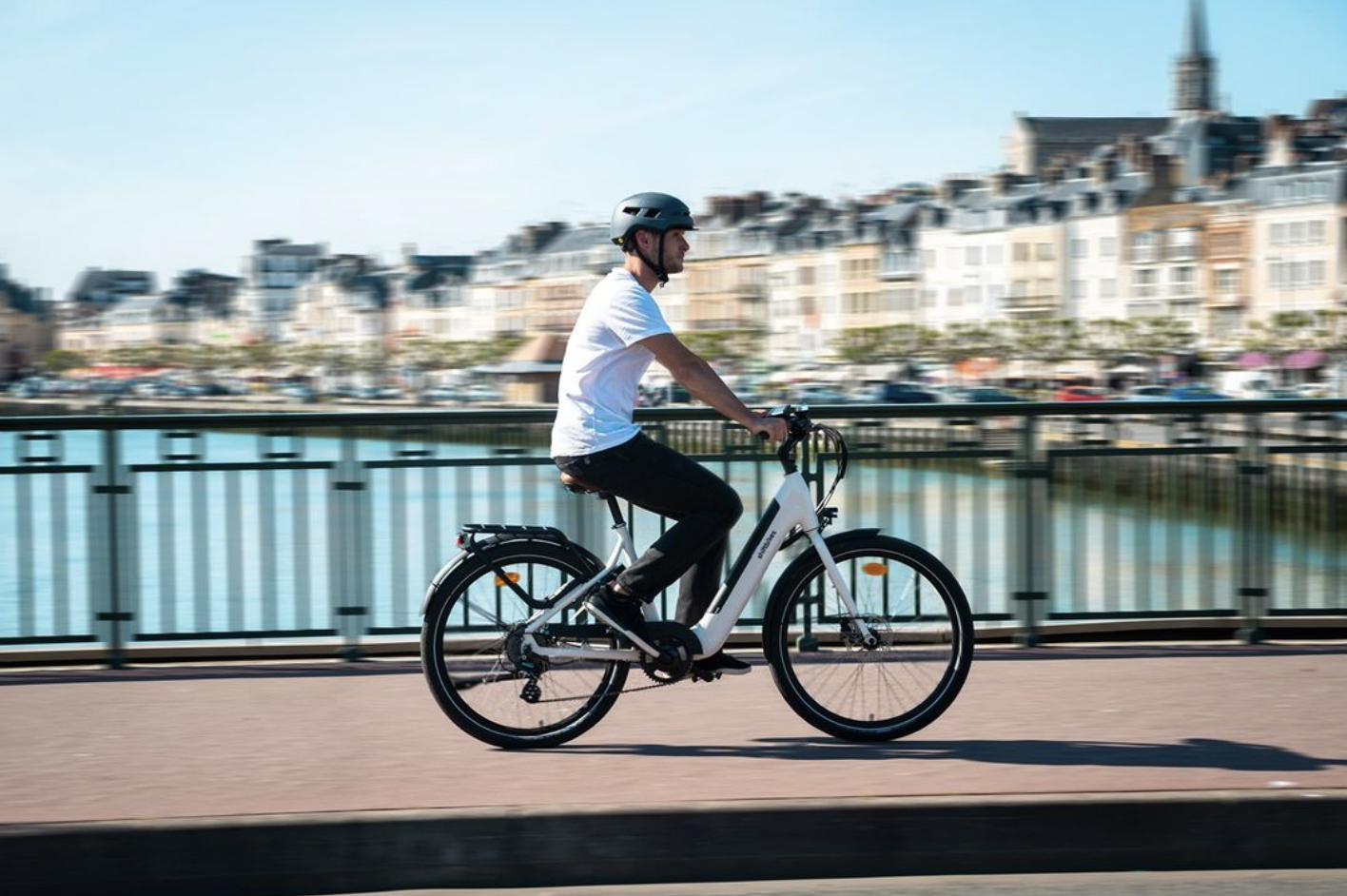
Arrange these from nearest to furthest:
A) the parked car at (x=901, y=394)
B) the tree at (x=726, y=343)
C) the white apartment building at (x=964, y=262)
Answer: the parked car at (x=901, y=394)
the tree at (x=726, y=343)
the white apartment building at (x=964, y=262)

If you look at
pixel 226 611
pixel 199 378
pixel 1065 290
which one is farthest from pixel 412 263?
pixel 226 611

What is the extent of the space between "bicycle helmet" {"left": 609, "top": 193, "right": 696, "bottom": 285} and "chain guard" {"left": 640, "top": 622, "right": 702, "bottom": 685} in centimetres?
108

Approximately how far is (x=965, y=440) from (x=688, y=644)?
8.70ft

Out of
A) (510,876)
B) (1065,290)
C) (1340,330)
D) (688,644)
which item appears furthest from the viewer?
(1065,290)

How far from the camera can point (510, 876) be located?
4.63 m

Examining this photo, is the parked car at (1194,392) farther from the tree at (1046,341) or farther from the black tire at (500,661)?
the black tire at (500,661)

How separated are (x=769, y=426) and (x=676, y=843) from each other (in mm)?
1406

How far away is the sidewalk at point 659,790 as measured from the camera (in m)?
4.60

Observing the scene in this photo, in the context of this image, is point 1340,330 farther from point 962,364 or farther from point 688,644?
point 688,644

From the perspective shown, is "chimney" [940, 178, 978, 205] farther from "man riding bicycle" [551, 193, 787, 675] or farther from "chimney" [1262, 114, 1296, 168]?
"man riding bicycle" [551, 193, 787, 675]

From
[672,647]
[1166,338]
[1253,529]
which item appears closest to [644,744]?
[672,647]

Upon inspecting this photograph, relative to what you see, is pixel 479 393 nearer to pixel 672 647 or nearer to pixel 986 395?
pixel 986 395

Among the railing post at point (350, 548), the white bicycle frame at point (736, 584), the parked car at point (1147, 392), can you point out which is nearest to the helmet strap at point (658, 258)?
the white bicycle frame at point (736, 584)

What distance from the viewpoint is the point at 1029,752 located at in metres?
5.53
